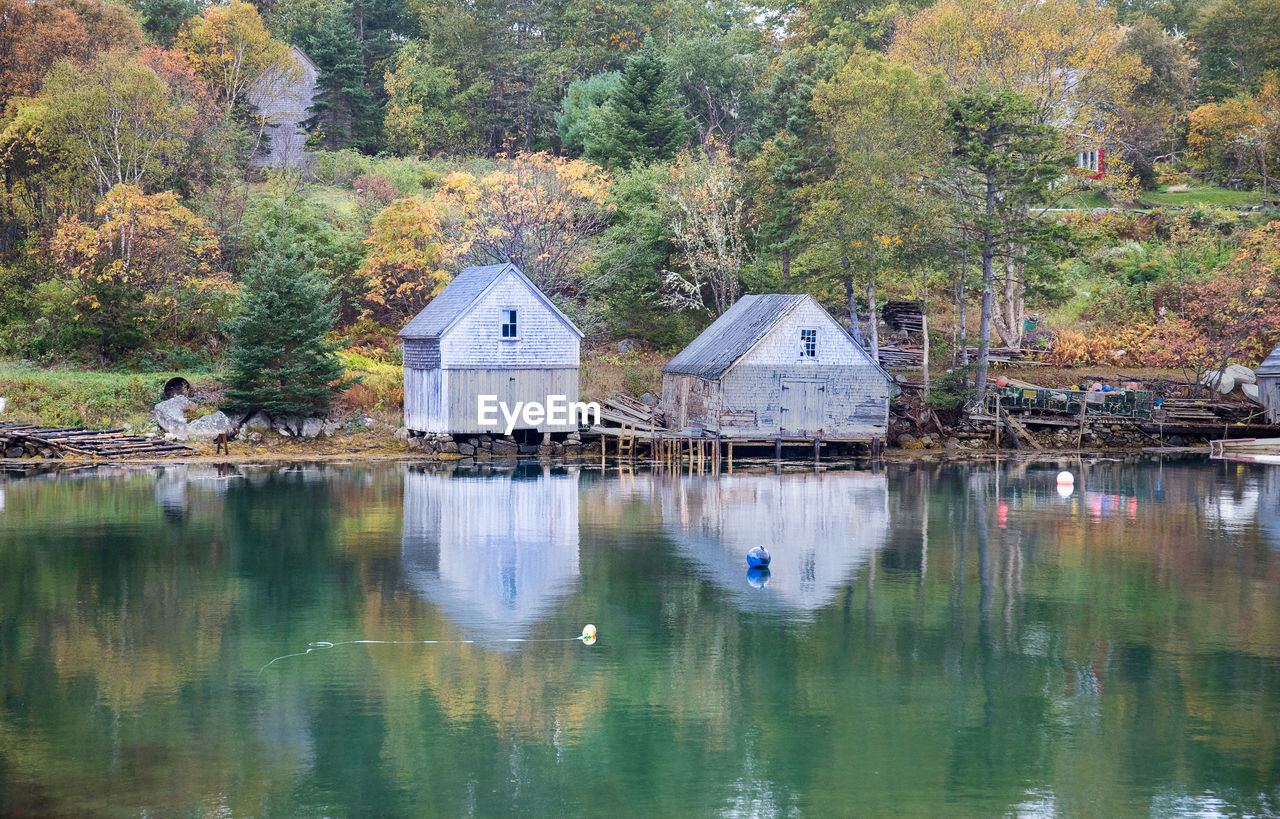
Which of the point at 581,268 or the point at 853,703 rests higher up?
the point at 581,268

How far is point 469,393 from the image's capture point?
49.6 meters

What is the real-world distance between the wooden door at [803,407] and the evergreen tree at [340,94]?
138 ft

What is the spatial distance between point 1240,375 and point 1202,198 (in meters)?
19.2

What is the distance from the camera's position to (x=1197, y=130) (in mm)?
76938

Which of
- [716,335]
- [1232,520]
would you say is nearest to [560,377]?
[716,335]

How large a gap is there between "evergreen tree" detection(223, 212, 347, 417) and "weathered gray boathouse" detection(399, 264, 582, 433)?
3542 millimetres

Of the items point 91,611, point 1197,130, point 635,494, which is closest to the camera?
point 91,611

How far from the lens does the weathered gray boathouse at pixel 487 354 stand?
49.5 m

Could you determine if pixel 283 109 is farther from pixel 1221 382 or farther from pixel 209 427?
pixel 1221 382

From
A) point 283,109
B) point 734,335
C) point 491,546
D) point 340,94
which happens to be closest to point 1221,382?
point 734,335

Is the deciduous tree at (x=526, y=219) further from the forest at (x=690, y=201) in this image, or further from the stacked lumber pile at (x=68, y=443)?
the stacked lumber pile at (x=68, y=443)

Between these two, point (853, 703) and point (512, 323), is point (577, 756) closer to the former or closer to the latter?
point (853, 703)

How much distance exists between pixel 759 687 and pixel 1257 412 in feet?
150

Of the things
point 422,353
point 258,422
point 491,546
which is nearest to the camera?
point 491,546
